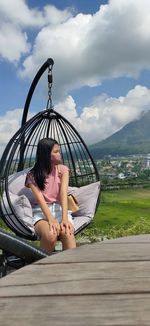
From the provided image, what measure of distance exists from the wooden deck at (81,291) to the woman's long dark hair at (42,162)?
1574 millimetres

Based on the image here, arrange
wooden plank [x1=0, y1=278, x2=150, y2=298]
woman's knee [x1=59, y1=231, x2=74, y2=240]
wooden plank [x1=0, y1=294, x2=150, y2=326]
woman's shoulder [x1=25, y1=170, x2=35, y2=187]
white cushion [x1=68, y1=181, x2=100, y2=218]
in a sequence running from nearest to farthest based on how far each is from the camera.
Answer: wooden plank [x1=0, y1=294, x2=150, y2=326]
wooden plank [x1=0, y1=278, x2=150, y2=298]
woman's knee [x1=59, y1=231, x2=74, y2=240]
woman's shoulder [x1=25, y1=170, x2=35, y2=187]
white cushion [x1=68, y1=181, x2=100, y2=218]

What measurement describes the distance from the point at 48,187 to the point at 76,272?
1.80 m

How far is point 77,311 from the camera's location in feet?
2.52

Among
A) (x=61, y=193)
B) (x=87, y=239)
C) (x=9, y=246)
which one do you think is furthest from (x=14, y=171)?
(x=9, y=246)

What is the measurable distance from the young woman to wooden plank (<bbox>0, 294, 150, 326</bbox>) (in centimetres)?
150

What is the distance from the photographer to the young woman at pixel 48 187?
2445 millimetres

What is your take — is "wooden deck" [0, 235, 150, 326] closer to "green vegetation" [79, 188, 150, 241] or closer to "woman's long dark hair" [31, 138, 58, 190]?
"woman's long dark hair" [31, 138, 58, 190]

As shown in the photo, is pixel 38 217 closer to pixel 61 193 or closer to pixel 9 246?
pixel 61 193

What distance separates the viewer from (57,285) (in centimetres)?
90

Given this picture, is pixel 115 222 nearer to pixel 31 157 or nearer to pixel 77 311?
pixel 31 157

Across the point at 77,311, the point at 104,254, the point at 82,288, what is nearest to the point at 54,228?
the point at 104,254

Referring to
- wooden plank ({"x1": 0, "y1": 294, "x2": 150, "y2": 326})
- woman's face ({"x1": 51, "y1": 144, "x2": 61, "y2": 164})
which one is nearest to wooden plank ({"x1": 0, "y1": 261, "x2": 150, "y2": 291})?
wooden plank ({"x1": 0, "y1": 294, "x2": 150, "y2": 326})

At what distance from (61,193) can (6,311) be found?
6.05ft

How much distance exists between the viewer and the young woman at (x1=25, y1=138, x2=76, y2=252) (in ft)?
8.02
